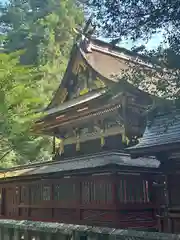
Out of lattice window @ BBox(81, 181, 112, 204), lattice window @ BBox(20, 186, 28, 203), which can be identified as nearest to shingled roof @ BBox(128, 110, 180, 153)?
lattice window @ BBox(81, 181, 112, 204)

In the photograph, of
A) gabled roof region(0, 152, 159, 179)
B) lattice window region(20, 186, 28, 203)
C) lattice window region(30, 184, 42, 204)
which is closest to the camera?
gabled roof region(0, 152, 159, 179)

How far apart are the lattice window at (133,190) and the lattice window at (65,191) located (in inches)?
95.1

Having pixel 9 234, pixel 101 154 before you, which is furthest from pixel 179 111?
pixel 101 154

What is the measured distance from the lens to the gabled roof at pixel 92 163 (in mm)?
11812

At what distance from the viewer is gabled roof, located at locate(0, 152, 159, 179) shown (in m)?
11.8

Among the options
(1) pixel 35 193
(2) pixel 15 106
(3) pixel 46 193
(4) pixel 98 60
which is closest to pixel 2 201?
(1) pixel 35 193

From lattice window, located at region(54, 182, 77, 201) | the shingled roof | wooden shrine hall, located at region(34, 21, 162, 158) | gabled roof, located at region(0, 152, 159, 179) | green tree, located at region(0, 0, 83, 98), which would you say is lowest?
lattice window, located at region(54, 182, 77, 201)

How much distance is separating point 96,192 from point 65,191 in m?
2.03

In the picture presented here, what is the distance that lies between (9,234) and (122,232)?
2.59 meters

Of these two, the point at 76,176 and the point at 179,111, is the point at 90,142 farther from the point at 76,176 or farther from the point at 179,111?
the point at 179,111

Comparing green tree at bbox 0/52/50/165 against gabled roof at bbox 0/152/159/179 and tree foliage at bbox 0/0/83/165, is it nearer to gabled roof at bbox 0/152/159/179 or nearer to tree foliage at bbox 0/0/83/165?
tree foliage at bbox 0/0/83/165

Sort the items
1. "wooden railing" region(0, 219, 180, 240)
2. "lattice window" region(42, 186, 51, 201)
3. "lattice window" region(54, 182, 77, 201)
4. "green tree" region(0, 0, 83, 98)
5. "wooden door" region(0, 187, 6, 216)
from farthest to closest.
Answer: "green tree" region(0, 0, 83, 98) < "wooden door" region(0, 187, 6, 216) < "lattice window" region(42, 186, 51, 201) < "lattice window" region(54, 182, 77, 201) < "wooden railing" region(0, 219, 180, 240)

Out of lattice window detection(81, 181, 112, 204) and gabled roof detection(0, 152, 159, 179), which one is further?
lattice window detection(81, 181, 112, 204)

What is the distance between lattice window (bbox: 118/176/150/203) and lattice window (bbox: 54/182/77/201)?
7.92 ft
